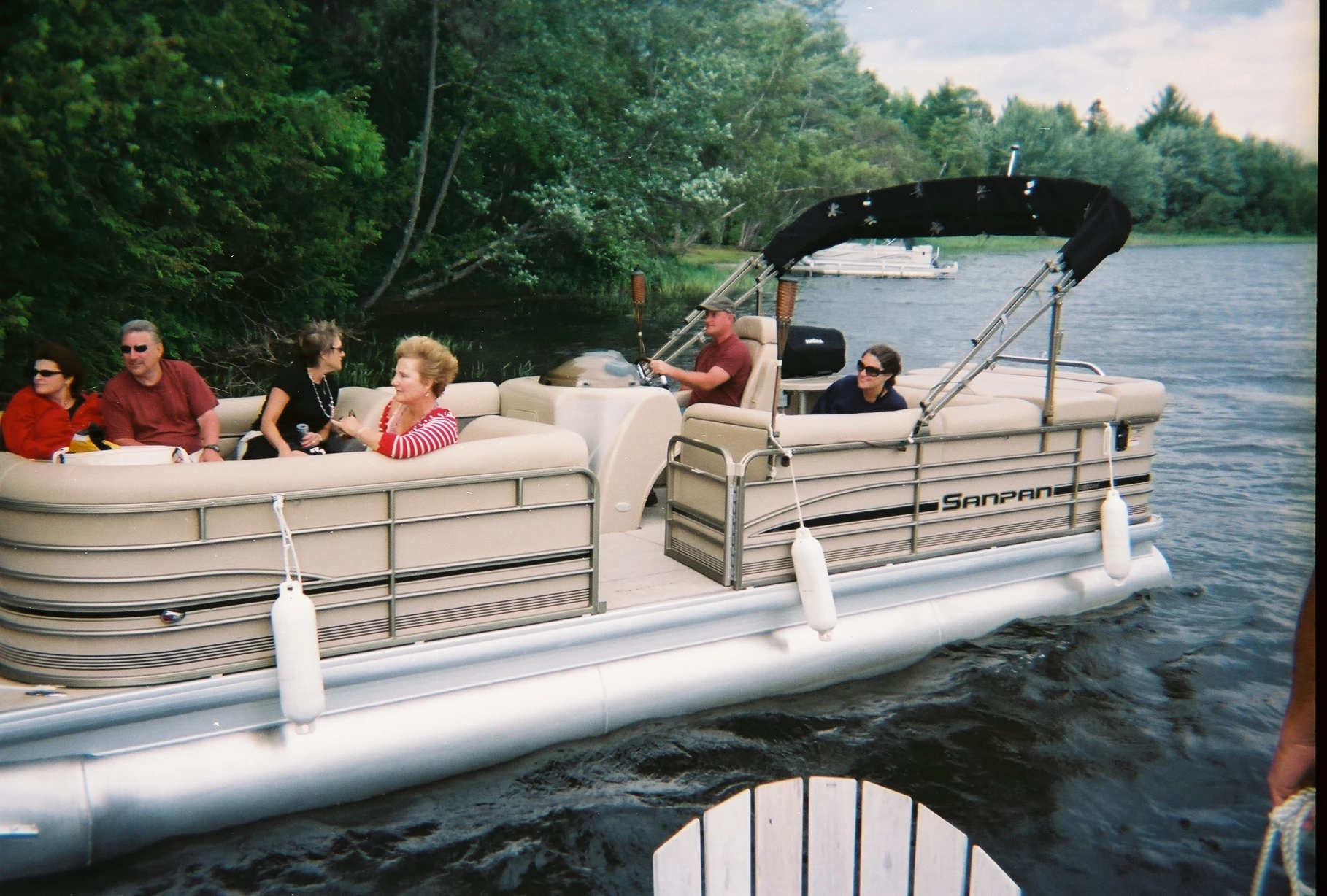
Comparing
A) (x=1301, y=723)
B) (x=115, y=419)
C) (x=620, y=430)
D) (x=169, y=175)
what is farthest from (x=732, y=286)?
(x=169, y=175)

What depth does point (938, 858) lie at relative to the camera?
2072 millimetres

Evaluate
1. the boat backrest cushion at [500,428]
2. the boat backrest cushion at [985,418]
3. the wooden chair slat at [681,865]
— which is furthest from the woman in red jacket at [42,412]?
the boat backrest cushion at [985,418]

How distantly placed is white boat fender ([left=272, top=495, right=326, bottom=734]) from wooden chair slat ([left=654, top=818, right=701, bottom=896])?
1.76 m

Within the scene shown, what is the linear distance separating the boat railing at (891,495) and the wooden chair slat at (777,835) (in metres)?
2.31

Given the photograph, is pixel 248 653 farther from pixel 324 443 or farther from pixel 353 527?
pixel 324 443

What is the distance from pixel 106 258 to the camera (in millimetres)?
10141

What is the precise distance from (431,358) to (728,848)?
7.84ft

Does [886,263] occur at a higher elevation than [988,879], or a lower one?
higher

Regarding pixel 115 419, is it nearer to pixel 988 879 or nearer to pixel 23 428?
pixel 23 428

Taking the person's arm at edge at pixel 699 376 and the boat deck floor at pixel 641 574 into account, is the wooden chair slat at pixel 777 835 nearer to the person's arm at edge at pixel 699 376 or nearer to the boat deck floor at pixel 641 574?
the boat deck floor at pixel 641 574

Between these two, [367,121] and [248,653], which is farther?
[367,121]

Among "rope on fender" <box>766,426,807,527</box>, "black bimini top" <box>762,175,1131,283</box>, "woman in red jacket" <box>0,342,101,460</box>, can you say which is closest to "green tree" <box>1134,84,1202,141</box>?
"black bimini top" <box>762,175,1131,283</box>

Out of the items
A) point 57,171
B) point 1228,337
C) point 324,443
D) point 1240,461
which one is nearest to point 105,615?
point 324,443

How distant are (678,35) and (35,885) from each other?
16397mm
